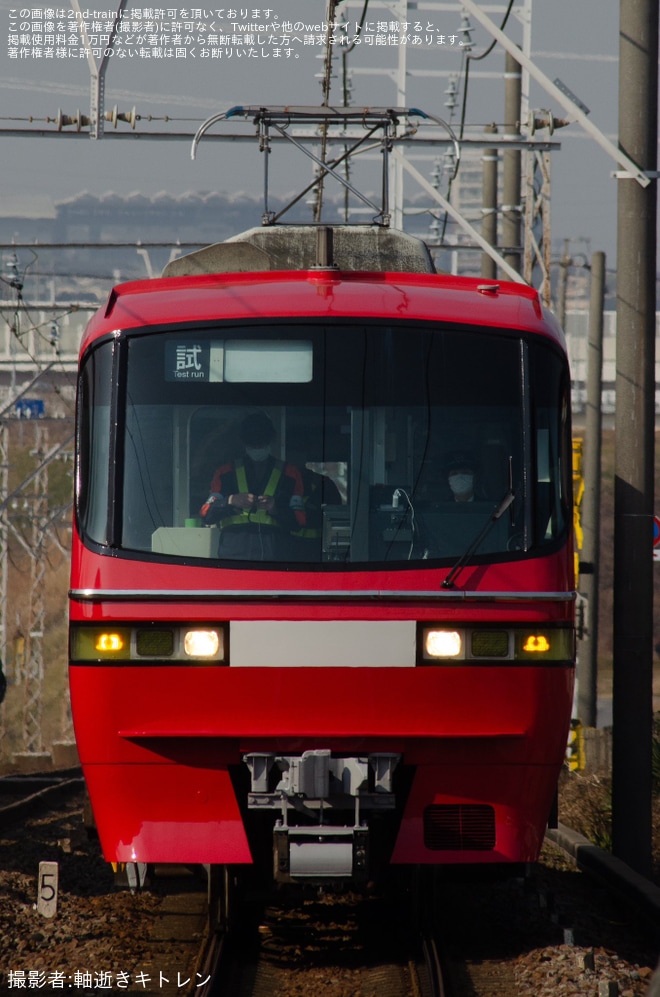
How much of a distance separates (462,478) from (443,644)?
0.77m

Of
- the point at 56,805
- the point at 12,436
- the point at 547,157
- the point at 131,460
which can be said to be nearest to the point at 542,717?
the point at 131,460

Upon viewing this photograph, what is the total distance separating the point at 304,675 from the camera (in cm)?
587

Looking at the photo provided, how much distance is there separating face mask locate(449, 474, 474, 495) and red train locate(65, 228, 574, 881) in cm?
2

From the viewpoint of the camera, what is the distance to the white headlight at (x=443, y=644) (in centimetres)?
591

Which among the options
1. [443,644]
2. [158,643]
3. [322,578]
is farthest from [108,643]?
[443,644]

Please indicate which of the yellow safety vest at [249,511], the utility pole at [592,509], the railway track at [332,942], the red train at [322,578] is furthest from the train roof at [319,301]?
the utility pole at [592,509]

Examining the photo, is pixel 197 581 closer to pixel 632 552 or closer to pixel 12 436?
pixel 632 552

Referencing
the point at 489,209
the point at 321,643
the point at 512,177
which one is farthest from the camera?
the point at 489,209

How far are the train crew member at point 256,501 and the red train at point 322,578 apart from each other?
0.03ft

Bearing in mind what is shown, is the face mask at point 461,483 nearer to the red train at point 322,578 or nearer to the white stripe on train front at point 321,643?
the red train at point 322,578

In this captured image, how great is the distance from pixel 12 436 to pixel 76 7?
80.3 meters

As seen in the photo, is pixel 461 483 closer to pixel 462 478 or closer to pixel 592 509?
pixel 462 478

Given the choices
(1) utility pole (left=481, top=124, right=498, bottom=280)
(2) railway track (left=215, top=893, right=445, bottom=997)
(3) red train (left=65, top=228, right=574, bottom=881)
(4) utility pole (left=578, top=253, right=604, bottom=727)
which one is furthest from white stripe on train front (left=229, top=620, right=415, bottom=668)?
(4) utility pole (left=578, top=253, right=604, bottom=727)

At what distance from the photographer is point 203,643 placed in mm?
5883
